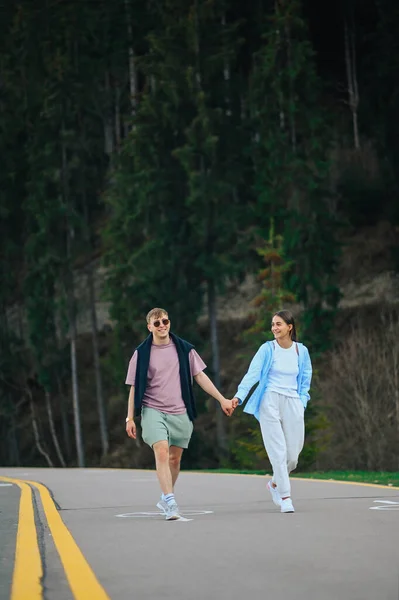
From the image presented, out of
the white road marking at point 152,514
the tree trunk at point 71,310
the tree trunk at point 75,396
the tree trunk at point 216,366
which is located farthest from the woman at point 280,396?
the tree trunk at point 71,310

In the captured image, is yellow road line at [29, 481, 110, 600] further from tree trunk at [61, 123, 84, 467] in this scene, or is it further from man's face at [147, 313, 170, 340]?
tree trunk at [61, 123, 84, 467]

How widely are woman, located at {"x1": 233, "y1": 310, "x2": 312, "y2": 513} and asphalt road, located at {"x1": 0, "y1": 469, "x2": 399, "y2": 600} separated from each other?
1.80 feet

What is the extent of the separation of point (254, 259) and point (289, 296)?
12022 millimetres

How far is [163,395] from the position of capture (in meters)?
13.0

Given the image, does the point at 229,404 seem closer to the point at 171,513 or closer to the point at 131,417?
the point at 131,417

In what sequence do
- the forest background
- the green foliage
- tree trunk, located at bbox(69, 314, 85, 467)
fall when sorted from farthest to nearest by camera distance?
tree trunk, located at bbox(69, 314, 85, 467) < the forest background < the green foliage

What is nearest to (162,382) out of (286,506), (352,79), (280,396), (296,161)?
(280,396)


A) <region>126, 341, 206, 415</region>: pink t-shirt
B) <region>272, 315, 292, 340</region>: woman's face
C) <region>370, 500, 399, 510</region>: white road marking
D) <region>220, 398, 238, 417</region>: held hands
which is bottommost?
<region>370, 500, 399, 510</region>: white road marking

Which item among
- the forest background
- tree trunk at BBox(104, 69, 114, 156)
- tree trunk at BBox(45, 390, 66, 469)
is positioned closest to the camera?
the forest background

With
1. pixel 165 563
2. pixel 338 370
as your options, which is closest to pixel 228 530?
pixel 165 563

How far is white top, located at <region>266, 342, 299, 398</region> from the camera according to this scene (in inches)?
537

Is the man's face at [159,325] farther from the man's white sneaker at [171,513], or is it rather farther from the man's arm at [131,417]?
the man's white sneaker at [171,513]

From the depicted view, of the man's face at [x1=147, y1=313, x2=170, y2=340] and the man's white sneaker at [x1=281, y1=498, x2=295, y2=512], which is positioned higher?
the man's face at [x1=147, y1=313, x2=170, y2=340]

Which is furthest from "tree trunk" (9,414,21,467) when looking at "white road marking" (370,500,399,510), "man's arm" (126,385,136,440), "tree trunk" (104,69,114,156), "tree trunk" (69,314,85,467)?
"man's arm" (126,385,136,440)
